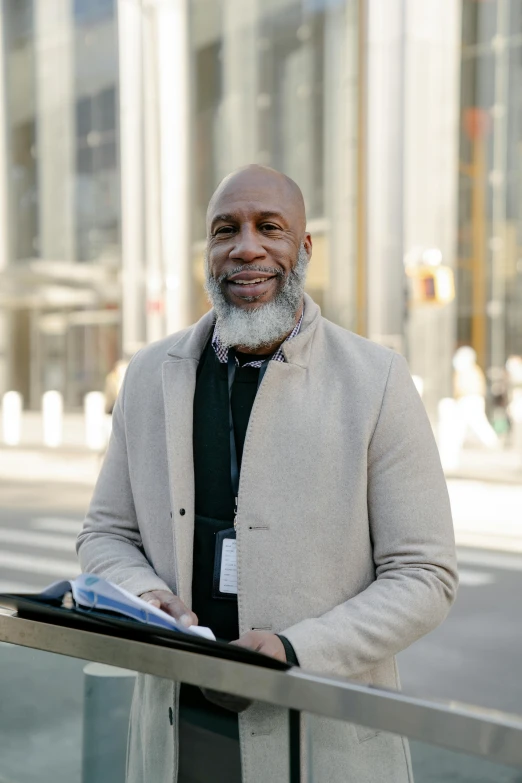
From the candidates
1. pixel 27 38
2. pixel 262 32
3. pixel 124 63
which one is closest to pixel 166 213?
pixel 124 63

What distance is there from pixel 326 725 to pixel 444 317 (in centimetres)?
2245

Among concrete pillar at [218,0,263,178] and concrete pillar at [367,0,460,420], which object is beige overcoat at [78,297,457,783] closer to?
concrete pillar at [367,0,460,420]

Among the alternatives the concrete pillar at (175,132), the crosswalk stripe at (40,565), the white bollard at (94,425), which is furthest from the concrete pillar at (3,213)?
the crosswalk stripe at (40,565)

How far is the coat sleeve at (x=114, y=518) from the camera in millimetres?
2008

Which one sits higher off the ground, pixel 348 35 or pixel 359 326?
pixel 348 35

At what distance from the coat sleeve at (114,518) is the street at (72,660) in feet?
0.87

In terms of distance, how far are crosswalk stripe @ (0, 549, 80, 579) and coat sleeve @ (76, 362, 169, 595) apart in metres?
6.30

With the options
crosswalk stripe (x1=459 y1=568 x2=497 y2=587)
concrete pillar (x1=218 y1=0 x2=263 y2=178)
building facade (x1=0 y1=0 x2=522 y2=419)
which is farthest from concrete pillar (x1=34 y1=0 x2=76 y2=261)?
crosswalk stripe (x1=459 y1=568 x2=497 y2=587)

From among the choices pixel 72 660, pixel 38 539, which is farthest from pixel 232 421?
pixel 38 539

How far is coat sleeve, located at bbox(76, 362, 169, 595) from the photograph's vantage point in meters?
2.01

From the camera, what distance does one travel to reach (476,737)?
1.13m

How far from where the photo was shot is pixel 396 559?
176 cm

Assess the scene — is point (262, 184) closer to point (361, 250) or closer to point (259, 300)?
point (259, 300)

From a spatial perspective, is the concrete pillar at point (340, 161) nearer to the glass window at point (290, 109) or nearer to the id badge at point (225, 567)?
the glass window at point (290, 109)
